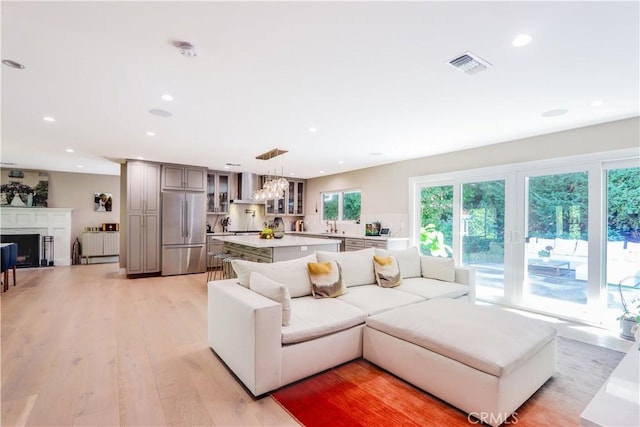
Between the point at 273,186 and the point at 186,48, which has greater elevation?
the point at 186,48

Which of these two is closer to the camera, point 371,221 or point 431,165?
point 431,165

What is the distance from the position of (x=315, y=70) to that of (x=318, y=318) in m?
2.05

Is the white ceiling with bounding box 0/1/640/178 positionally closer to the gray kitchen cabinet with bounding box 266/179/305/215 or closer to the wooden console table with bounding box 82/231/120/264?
the gray kitchen cabinet with bounding box 266/179/305/215

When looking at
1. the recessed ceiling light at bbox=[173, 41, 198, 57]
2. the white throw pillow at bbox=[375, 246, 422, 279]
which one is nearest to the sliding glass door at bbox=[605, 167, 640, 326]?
the white throw pillow at bbox=[375, 246, 422, 279]

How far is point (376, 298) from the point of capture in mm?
3129

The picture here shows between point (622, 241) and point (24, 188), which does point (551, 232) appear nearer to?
point (622, 241)

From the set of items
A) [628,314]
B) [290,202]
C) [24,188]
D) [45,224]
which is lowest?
[628,314]

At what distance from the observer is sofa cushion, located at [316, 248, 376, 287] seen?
3500mm

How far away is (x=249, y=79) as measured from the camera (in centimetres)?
261

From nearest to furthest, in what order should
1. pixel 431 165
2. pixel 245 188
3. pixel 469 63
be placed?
1. pixel 469 63
2. pixel 431 165
3. pixel 245 188

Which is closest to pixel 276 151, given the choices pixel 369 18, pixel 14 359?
pixel 369 18

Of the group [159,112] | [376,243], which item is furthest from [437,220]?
[159,112]

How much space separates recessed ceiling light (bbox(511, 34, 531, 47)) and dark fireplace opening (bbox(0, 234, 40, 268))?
10345 millimetres

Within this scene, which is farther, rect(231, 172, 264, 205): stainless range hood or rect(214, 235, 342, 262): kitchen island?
rect(231, 172, 264, 205): stainless range hood
